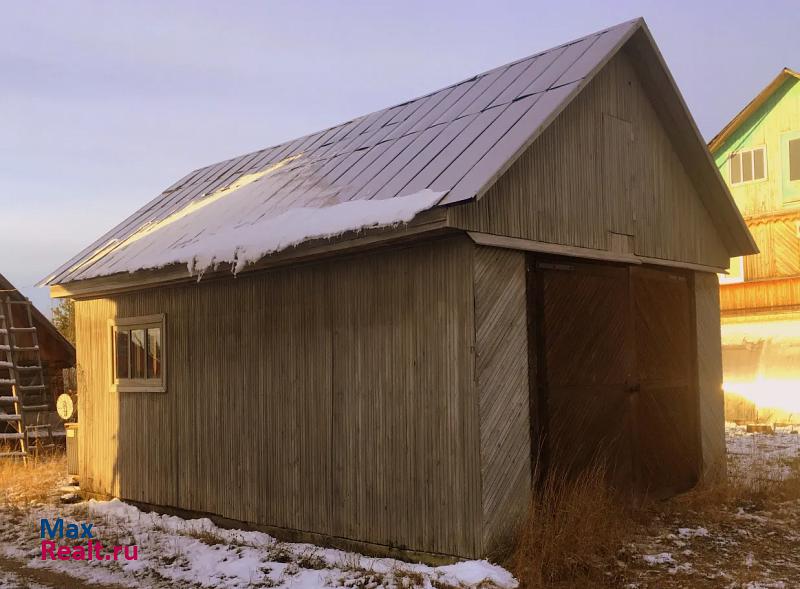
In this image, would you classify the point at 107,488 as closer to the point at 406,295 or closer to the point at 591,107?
the point at 406,295

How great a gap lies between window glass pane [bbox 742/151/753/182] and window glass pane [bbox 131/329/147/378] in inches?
714

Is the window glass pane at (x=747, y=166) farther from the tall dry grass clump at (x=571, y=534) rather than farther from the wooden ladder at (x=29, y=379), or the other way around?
the wooden ladder at (x=29, y=379)

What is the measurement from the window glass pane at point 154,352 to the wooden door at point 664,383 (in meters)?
6.21

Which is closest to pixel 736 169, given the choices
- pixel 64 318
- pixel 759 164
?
pixel 759 164

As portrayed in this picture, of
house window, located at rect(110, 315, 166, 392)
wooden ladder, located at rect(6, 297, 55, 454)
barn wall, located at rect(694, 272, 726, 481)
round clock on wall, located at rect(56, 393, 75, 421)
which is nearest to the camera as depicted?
house window, located at rect(110, 315, 166, 392)

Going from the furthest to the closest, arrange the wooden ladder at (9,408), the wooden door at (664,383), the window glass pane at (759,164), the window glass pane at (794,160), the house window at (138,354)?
the window glass pane at (759,164), the window glass pane at (794,160), the wooden ladder at (9,408), the house window at (138,354), the wooden door at (664,383)

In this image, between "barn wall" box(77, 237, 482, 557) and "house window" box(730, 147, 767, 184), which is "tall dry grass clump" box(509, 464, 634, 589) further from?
"house window" box(730, 147, 767, 184)

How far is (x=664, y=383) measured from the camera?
10.8 meters

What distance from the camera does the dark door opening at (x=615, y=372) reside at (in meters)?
8.87

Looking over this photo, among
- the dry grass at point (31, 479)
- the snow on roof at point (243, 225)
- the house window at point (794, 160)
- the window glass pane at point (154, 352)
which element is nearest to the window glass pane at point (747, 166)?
the house window at point (794, 160)

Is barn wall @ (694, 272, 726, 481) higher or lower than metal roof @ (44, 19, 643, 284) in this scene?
lower

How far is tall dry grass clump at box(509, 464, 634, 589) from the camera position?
7.34m

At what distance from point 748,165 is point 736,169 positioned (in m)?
0.35

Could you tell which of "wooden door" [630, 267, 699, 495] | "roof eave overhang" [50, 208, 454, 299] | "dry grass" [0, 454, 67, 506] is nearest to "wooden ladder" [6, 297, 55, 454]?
"dry grass" [0, 454, 67, 506]
